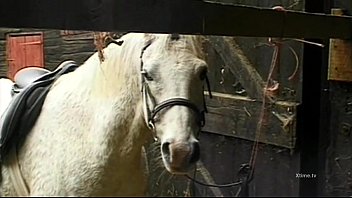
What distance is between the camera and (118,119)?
4.68 ft

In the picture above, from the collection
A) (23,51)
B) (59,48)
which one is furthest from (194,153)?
(23,51)

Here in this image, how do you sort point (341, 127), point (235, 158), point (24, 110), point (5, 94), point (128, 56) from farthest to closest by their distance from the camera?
point (341, 127)
point (235, 158)
point (5, 94)
point (24, 110)
point (128, 56)

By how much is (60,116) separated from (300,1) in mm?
1155

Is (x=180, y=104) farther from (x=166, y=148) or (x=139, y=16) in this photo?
(x=139, y=16)

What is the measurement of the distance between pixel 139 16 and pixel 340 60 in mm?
1007

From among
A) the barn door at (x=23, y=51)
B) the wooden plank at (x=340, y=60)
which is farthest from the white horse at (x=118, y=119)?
the wooden plank at (x=340, y=60)

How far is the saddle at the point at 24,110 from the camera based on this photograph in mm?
1480

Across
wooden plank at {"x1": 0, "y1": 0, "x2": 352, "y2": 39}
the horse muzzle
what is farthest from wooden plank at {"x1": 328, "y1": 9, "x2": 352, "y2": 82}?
the horse muzzle

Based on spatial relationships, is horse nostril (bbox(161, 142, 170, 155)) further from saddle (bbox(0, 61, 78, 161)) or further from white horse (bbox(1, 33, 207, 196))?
saddle (bbox(0, 61, 78, 161))

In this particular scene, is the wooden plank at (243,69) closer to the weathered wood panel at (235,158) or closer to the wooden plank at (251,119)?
the wooden plank at (251,119)

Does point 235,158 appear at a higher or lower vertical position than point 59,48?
lower

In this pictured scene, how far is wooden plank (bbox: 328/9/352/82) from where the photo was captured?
7.16 ft

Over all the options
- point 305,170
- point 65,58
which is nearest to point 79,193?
point 305,170

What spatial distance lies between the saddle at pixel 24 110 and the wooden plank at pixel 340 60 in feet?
2.98
